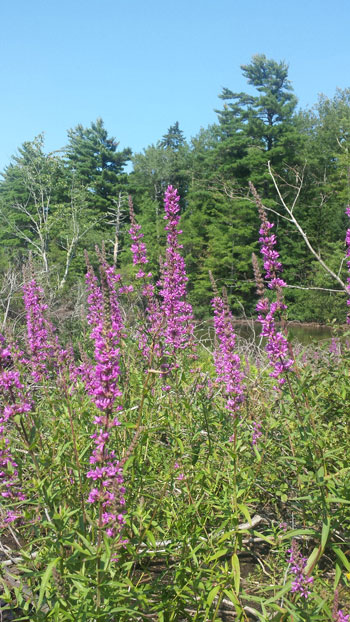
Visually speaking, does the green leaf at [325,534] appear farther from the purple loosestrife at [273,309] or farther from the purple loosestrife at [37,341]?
the purple loosestrife at [37,341]

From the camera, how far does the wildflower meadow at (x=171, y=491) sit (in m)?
1.99

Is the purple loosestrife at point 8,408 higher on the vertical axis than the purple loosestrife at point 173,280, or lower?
lower

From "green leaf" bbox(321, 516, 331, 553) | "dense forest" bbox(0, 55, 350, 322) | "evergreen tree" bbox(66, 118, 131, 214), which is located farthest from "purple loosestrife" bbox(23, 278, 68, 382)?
"evergreen tree" bbox(66, 118, 131, 214)

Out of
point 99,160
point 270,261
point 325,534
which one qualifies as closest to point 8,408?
point 325,534

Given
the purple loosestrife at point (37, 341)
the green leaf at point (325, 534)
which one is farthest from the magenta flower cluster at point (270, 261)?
the purple loosestrife at point (37, 341)

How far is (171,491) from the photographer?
3.20m

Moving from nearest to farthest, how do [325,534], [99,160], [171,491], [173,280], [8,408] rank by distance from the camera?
1. [325,534]
2. [8,408]
3. [171,491]
4. [173,280]
5. [99,160]

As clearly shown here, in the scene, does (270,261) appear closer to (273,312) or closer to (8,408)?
(273,312)

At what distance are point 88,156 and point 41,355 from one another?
5469cm

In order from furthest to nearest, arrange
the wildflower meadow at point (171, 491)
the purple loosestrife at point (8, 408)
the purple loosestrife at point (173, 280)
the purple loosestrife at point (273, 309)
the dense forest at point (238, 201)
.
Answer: the dense forest at point (238, 201) → the purple loosestrife at point (173, 280) → the purple loosestrife at point (273, 309) → the purple loosestrife at point (8, 408) → the wildflower meadow at point (171, 491)

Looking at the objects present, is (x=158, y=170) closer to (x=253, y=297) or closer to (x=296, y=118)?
(x=296, y=118)

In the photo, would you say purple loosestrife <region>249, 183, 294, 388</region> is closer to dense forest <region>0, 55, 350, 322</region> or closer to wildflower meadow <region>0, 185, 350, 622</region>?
wildflower meadow <region>0, 185, 350, 622</region>

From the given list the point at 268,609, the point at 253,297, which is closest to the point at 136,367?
the point at 268,609

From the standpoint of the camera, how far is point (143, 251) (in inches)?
164
